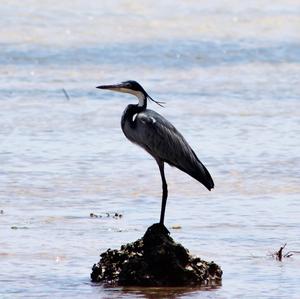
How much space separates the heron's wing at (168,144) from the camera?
9711 mm

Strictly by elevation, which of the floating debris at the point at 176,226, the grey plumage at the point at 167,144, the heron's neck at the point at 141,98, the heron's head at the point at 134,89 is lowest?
the floating debris at the point at 176,226

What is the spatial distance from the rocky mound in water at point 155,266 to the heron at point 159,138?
0.75 metres

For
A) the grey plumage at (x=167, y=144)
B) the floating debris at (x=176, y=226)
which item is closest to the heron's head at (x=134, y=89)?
the grey plumage at (x=167, y=144)

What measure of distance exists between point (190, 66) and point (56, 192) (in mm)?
10210

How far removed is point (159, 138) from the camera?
32.0ft

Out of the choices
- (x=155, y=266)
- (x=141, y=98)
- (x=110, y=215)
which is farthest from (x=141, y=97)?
(x=110, y=215)

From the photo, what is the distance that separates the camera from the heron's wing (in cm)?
971

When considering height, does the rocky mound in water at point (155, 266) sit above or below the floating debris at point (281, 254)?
above

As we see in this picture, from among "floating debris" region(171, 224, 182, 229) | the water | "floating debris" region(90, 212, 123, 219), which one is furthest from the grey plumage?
"floating debris" region(90, 212, 123, 219)

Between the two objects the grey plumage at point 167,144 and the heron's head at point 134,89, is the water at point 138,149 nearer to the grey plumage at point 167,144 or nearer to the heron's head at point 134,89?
the grey plumage at point 167,144

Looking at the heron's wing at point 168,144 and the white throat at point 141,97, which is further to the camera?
the white throat at point 141,97

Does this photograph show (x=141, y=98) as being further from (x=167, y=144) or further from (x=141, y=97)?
(x=167, y=144)

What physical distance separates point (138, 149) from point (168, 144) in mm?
5132

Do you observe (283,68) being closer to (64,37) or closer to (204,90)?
(204,90)
